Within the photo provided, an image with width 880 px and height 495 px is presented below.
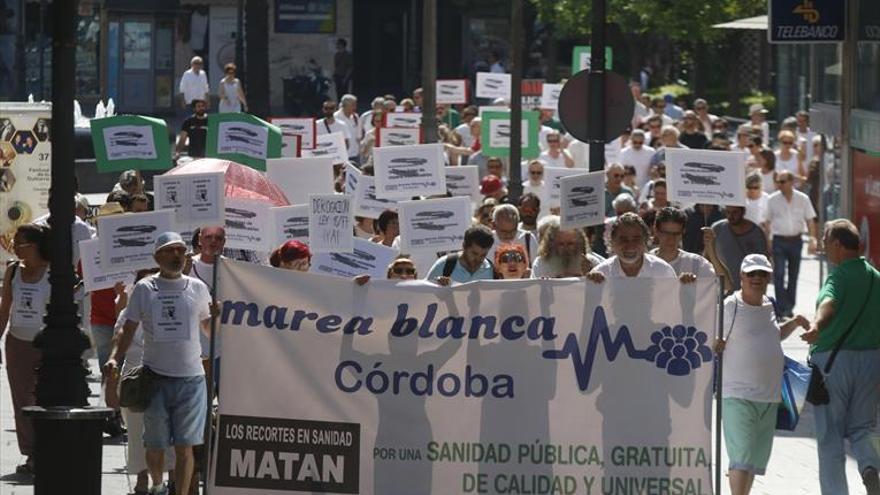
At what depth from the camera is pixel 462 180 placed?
749 inches

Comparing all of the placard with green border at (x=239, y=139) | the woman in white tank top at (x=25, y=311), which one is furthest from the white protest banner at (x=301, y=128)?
the woman in white tank top at (x=25, y=311)

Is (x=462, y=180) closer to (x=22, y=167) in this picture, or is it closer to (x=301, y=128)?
(x=301, y=128)

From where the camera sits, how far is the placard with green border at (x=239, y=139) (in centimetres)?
1645

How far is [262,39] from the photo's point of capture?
3762 cm

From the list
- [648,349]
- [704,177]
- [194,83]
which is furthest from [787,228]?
[194,83]

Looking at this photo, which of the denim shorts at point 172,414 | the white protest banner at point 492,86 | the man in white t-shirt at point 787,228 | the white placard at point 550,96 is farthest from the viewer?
the white protest banner at point 492,86

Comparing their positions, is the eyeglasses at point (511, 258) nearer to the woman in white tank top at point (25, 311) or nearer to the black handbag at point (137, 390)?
the black handbag at point (137, 390)

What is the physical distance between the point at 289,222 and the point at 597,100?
367 centimetres

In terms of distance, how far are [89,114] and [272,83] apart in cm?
1533

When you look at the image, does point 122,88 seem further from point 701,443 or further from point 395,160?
point 701,443

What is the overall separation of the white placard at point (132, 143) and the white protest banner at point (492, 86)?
16.1 metres

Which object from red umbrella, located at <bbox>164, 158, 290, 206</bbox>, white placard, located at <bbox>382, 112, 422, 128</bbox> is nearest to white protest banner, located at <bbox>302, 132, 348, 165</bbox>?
white placard, located at <bbox>382, 112, 422, 128</bbox>

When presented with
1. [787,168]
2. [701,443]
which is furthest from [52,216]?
[787,168]

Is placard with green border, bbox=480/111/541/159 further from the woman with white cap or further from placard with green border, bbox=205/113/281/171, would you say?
the woman with white cap
